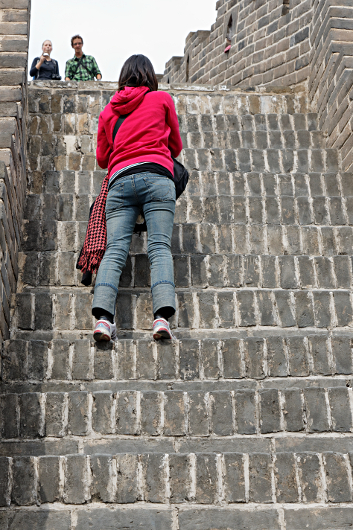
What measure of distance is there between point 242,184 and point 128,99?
4.43 ft

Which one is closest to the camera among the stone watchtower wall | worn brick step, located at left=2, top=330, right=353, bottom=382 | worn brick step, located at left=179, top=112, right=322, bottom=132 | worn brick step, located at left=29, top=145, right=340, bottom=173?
worn brick step, located at left=2, top=330, right=353, bottom=382

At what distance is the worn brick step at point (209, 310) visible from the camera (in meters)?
3.91

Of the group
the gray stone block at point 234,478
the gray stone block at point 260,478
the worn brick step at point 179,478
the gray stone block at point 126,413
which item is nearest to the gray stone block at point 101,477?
the worn brick step at point 179,478

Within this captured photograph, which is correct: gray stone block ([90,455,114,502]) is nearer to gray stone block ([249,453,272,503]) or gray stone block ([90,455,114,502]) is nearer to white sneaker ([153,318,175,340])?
gray stone block ([249,453,272,503])

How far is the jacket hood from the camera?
13.6ft

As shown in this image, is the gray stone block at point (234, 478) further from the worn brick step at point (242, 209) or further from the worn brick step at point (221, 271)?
the worn brick step at point (242, 209)

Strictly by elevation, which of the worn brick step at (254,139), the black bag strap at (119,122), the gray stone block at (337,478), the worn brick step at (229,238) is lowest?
the gray stone block at (337,478)

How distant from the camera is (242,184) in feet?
16.8

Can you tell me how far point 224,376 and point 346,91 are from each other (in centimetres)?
305

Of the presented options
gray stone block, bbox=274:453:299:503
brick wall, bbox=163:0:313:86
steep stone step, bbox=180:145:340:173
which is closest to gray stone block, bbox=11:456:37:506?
gray stone block, bbox=274:453:299:503

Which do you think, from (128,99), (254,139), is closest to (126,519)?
(128,99)

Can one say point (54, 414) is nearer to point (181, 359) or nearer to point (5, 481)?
point (5, 481)

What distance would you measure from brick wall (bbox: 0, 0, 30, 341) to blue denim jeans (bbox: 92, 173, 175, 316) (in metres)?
0.57

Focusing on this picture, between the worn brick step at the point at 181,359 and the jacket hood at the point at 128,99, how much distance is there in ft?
5.09
